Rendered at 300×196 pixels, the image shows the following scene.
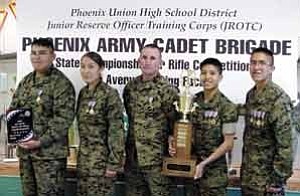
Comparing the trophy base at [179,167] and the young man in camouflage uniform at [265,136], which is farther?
the trophy base at [179,167]

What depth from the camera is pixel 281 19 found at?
13.9ft

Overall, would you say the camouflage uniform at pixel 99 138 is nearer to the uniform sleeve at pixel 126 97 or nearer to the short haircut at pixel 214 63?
the uniform sleeve at pixel 126 97

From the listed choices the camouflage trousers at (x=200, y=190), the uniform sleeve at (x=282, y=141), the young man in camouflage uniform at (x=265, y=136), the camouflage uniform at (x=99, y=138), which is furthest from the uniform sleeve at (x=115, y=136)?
the uniform sleeve at (x=282, y=141)

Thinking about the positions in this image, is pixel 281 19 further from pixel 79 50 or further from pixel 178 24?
pixel 79 50

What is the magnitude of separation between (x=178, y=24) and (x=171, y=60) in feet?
0.89

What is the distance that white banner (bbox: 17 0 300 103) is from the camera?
13.9ft

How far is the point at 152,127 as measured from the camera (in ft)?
13.0

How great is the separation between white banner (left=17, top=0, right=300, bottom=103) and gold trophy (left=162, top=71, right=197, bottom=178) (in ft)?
1.31

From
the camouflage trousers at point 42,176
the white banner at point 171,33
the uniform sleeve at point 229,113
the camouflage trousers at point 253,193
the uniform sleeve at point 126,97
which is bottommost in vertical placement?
the camouflage trousers at point 253,193

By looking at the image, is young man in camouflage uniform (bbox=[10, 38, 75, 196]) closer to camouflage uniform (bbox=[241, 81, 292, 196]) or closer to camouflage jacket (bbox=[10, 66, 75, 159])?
camouflage jacket (bbox=[10, 66, 75, 159])

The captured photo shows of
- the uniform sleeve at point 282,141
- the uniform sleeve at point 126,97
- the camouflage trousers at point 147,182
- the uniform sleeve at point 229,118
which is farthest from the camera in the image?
the uniform sleeve at point 126,97

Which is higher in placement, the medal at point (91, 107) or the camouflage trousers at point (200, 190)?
the medal at point (91, 107)

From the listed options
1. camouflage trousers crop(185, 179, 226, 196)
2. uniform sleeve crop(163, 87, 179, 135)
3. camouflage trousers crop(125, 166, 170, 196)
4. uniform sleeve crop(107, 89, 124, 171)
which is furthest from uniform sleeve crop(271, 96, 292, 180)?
uniform sleeve crop(107, 89, 124, 171)

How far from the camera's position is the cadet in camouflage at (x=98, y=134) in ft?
13.0
